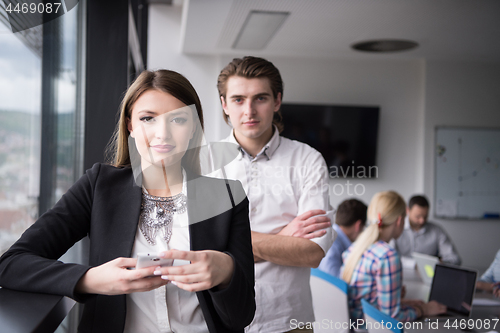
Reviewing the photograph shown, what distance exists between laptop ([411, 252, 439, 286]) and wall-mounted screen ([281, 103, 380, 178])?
188 cm

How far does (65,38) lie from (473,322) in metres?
2.38

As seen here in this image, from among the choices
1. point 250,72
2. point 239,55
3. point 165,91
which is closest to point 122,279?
point 165,91

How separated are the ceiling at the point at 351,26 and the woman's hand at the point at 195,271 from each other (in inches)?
118

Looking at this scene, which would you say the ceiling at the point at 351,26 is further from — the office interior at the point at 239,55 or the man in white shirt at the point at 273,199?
the man in white shirt at the point at 273,199

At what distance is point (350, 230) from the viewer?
2783mm

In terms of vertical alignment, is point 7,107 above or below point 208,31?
below

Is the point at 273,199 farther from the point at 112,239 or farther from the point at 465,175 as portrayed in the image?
the point at 465,175

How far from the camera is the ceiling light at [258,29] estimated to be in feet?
12.1

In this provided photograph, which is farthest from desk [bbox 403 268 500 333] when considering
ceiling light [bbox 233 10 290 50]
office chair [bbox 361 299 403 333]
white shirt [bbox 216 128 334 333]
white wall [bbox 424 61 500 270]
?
ceiling light [bbox 233 10 290 50]

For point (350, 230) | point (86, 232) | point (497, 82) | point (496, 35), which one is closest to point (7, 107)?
point (86, 232)

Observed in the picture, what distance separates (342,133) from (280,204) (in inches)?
→ 146

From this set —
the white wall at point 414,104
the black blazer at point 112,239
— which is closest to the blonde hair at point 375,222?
the black blazer at point 112,239

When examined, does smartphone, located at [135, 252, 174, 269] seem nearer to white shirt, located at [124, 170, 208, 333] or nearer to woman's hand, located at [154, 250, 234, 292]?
woman's hand, located at [154, 250, 234, 292]

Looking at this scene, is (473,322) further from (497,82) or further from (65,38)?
(497,82)
